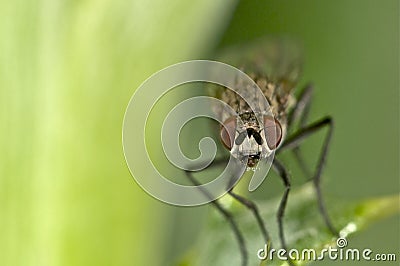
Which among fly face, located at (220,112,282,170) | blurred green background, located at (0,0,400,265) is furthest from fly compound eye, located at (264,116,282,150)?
blurred green background, located at (0,0,400,265)

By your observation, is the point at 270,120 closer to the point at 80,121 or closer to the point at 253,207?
the point at 253,207

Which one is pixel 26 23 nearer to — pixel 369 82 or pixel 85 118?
pixel 85 118

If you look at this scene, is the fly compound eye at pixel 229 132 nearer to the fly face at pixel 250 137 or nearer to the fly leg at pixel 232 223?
the fly face at pixel 250 137

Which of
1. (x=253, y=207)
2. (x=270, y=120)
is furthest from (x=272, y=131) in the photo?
(x=253, y=207)

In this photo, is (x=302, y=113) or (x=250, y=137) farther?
(x=302, y=113)

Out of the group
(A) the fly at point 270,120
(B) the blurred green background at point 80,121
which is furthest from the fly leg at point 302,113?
(B) the blurred green background at point 80,121

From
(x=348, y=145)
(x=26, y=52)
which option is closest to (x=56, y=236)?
(x=26, y=52)

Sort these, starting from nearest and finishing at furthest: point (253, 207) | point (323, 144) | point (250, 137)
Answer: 1. point (250, 137)
2. point (253, 207)
3. point (323, 144)
